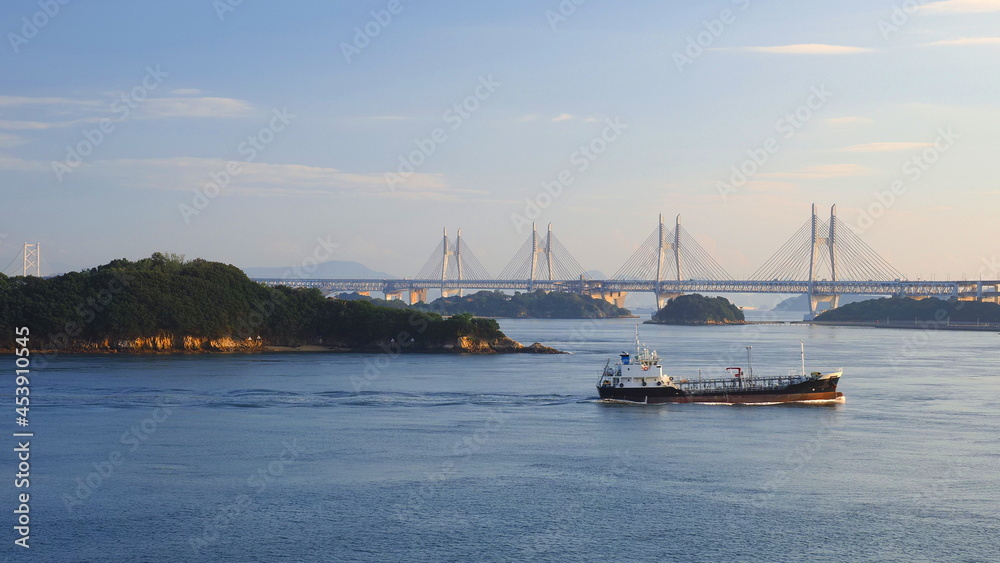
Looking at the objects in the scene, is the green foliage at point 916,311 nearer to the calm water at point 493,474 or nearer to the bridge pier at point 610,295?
the bridge pier at point 610,295

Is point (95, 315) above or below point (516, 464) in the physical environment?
above

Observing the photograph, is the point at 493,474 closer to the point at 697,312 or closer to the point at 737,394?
the point at 737,394

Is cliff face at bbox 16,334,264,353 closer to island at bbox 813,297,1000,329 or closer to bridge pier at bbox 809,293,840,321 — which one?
island at bbox 813,297,1000,329

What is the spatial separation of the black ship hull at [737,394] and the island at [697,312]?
340 ft

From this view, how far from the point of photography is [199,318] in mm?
68250

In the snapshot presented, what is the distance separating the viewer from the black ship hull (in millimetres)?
40938

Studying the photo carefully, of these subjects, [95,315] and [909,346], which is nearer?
[95,315]

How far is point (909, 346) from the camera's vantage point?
82.4 meters

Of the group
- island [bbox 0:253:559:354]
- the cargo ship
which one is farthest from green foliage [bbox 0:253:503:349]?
the cargo ship

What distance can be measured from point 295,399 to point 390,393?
466 centimetres

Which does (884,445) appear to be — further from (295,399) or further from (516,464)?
(295,399)

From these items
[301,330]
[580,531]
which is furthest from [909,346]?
[580,531]

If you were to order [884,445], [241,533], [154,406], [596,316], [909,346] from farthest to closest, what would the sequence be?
[596,316], [909,346], [154,406], [884,445], [241,533]

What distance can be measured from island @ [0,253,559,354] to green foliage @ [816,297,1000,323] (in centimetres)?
7675
